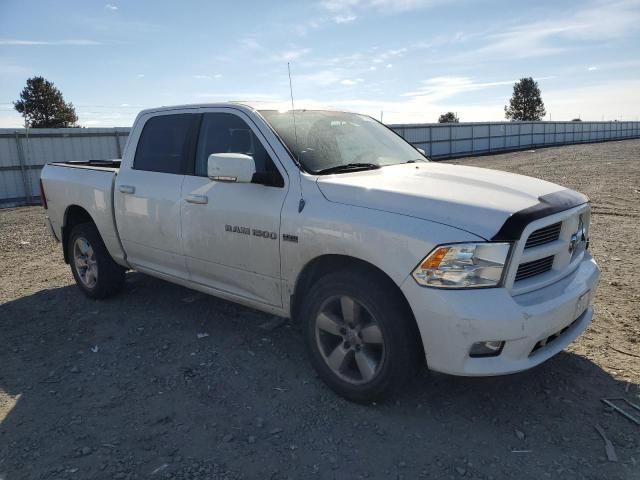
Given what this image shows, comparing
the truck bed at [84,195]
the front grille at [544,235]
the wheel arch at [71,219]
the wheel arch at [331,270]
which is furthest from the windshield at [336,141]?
the wheel arch at [71,219]

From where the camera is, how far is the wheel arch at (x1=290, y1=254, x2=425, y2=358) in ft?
9.86

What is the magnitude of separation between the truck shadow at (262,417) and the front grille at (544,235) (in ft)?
3.49

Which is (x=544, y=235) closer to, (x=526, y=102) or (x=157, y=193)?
(x=157, y=193)

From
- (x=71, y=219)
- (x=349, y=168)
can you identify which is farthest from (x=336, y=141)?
(x=71, y=219)

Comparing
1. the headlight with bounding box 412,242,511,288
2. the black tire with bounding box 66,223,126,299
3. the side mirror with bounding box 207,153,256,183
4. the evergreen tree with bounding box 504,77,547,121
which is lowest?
the black tire with bounding box 66,223,126,299

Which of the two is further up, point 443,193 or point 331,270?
point 443,193

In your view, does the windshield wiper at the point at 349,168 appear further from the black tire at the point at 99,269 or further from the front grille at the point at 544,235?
the black tire at the point at 99,269

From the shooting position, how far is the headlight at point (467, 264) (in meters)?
2.71

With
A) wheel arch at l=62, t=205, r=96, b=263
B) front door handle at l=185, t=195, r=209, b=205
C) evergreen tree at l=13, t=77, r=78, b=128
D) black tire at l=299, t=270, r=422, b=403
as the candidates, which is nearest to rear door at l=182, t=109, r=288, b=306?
front door handle at l=185, t=195, r=209, b=205

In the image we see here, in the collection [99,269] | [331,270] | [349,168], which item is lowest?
[99,269]

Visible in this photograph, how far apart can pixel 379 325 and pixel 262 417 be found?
98 cm

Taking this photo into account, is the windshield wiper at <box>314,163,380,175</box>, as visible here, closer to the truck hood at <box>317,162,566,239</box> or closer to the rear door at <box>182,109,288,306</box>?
the truck hood at <box>317,162,566,239</box>

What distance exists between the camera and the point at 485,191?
3158 millimetres

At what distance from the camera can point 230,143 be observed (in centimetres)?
406
